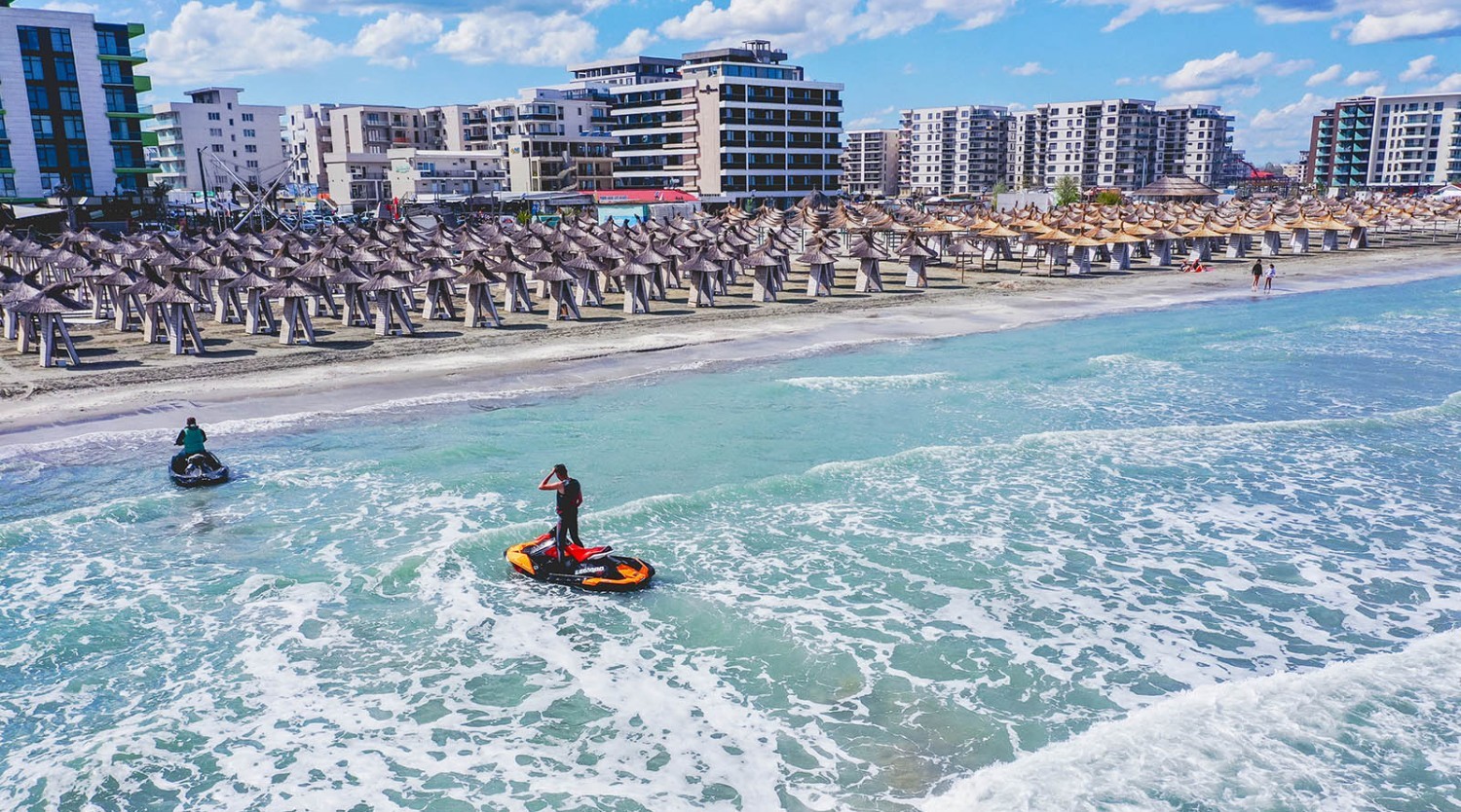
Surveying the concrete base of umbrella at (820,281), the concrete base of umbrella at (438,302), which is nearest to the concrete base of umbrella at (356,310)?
the concrete base of umbrella at (438,302)

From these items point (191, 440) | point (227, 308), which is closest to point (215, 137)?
point (227, 308)

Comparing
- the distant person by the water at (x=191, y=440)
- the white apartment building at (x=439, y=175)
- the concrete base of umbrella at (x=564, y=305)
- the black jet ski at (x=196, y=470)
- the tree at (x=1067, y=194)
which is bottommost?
the black jet ski at (x=196, y=470)

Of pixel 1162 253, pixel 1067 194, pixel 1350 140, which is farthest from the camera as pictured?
pixel 1350 140

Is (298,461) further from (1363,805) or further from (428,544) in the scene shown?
(1363,805)

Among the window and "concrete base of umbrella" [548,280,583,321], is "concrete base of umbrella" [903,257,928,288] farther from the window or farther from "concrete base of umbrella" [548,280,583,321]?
the window

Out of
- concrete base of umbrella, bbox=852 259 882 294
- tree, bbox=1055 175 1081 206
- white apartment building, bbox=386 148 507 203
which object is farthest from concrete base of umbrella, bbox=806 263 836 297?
tree, bbox=1055 175 1081 206

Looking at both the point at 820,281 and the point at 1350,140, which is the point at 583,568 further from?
the point at 1350,140

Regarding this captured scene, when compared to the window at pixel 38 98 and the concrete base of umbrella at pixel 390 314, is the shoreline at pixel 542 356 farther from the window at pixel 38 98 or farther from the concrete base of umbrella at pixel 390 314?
the window at pixel 38 98
